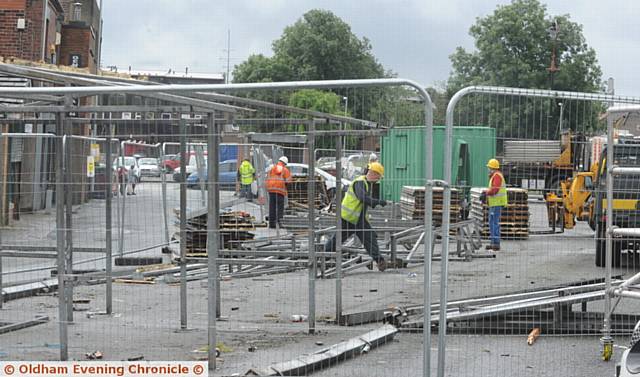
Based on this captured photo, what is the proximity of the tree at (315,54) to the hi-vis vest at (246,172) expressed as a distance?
93.6m

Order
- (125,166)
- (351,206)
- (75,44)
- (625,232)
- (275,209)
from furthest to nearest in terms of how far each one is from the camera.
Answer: (75,44)
(275,209)
(125,166)
(351,206)
(625,232)

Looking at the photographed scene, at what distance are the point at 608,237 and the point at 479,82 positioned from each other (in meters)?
75.8

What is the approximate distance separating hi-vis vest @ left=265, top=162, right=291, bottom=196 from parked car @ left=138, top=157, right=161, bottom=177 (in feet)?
6.96

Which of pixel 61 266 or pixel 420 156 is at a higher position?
pixel 420 156

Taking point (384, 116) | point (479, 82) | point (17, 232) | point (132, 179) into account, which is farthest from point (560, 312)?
point (479, 82)

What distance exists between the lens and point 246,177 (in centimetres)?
1193

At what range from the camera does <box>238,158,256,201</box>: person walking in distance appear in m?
11.7

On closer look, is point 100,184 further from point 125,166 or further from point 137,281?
point 137,281

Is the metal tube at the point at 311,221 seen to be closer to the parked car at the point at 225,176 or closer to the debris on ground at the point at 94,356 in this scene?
the parked car at the point at 225,176

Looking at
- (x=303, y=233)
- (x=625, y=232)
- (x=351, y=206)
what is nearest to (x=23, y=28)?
(x=303, y=233)

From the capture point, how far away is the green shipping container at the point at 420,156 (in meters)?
8.65

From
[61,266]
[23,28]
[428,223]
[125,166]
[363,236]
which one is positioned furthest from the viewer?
[23,28]

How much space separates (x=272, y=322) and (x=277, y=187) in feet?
11.5

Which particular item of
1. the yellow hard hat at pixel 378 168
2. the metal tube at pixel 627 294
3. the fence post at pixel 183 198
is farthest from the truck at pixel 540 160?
the fence post at pixel 183 198
